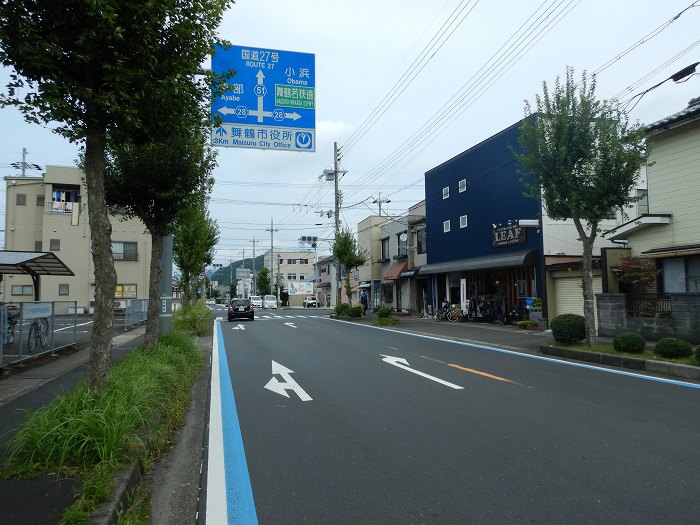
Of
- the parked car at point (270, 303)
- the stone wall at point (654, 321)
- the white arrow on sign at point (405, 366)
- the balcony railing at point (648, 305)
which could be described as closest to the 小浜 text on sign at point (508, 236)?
the stone wall at point (654, 321)

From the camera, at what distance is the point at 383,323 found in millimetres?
24859

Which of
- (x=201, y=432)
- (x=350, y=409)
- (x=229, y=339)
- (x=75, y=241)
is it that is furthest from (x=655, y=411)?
(x=75, y=241)

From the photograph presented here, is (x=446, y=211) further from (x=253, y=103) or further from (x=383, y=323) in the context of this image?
(x=253, y=103)

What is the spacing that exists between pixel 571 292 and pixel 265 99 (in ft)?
46.0

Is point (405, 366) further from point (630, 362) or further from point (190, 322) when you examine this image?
point (190, 322)

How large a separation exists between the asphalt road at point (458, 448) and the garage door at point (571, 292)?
29.1ft

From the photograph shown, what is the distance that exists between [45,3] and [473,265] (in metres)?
20.7

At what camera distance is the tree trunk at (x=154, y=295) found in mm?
9570

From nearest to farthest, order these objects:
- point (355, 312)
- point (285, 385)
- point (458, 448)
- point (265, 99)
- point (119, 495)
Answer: point (119, 495) → point (458, 448) → point (285, 385) → point (265, 99) → point (355, 312)

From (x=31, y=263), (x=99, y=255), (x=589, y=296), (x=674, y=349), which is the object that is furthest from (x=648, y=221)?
(x=31, y=263)

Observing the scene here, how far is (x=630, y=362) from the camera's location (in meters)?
9.97

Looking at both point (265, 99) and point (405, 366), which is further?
point (405, 366)

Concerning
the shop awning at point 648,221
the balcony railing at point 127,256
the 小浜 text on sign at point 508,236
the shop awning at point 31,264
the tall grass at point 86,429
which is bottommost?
the tall grass at point 86,429

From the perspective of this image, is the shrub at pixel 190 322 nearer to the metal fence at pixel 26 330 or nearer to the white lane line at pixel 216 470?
the metal fence at pixel 26 330
